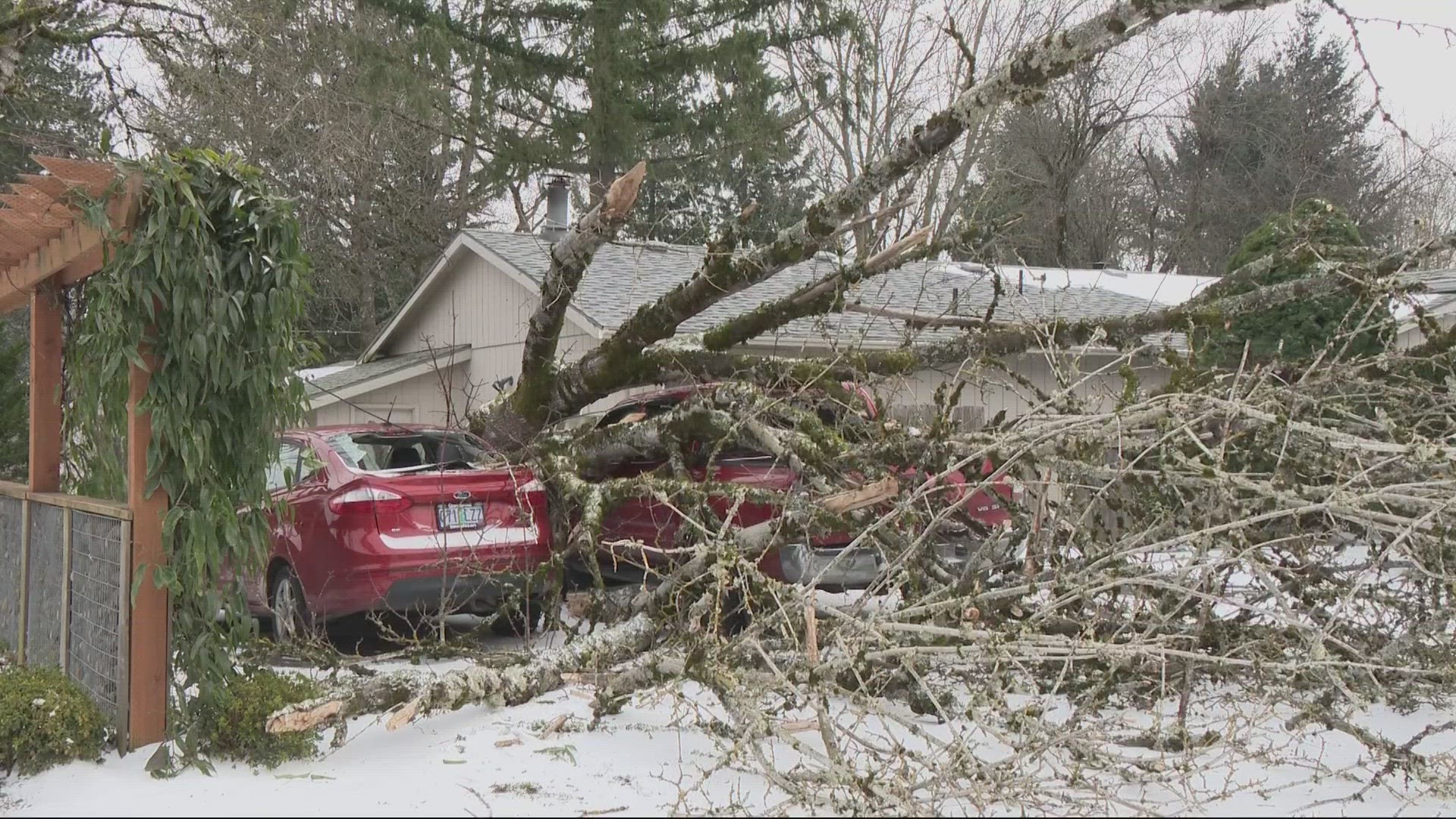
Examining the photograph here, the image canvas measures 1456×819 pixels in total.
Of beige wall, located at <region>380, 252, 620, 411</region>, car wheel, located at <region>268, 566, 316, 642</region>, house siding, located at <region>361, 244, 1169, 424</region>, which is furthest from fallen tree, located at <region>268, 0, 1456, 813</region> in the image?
beige wall, located at <region>380, 252, 620, 411</region>

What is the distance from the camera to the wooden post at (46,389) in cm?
554

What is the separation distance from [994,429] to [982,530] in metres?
1.18

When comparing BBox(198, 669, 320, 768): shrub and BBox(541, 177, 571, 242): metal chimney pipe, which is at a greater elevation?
BBox(541, 177, 571, 242): metal chimney pipe

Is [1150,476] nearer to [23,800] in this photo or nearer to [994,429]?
[994,429]

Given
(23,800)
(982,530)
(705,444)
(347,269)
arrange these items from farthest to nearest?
(347,269) < (705,444) < (982,530) < (23,800)

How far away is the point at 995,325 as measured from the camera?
25.9 feet

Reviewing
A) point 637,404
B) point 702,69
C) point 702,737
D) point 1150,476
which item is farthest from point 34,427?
point 702,69

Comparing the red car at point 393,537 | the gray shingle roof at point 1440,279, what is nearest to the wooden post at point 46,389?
the red car at point 393,537

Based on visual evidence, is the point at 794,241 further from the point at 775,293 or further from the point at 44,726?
the point at 775,293

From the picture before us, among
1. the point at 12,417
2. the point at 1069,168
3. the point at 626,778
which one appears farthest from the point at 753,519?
the point at 1069,168

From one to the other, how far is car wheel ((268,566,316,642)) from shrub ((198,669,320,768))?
195cm

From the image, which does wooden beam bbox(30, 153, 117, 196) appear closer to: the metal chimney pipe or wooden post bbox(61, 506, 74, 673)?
wooden post bbox(61, 506, 74, 673)

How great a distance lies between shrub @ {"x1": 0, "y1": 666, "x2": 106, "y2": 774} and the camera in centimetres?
440

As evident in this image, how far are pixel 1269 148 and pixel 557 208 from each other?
21.3 metres
